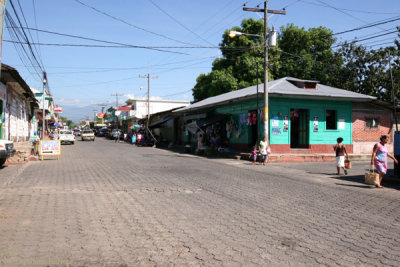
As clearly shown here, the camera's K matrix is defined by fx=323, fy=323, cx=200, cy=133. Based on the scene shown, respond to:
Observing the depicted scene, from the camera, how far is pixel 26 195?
806 cm

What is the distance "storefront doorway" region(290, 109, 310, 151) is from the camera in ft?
69.3

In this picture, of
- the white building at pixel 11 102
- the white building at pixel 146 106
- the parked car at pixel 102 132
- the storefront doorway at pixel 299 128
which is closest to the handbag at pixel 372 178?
the storefront doorway at pixel 299 128

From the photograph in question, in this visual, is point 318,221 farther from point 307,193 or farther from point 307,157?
point 307,157

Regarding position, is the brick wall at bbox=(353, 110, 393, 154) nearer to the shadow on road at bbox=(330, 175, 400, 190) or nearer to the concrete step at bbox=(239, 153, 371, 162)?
the concrete step at bbox=(239, 153, 371, 162)

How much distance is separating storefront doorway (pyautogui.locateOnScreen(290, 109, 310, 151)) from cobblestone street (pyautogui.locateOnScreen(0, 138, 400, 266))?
37.1 ft

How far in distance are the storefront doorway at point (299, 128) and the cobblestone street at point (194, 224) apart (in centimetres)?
1130

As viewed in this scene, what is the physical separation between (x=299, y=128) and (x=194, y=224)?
58.2 ft

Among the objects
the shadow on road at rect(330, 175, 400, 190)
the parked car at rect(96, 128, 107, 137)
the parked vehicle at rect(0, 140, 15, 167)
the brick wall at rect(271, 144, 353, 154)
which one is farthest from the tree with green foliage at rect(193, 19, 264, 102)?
the parked car at rect(96, 128, 107, 137)

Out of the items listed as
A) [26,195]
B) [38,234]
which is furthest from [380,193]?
[26,195]

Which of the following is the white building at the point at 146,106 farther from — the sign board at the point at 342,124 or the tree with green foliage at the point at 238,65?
the sign board at the point at 342,124

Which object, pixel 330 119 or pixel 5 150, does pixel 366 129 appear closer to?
pixel 330 119

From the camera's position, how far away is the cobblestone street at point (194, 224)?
4215 millimetres

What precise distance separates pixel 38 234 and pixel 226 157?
56.0ft

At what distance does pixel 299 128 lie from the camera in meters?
21.9
